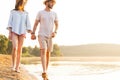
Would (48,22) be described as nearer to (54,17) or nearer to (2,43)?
(54,17)

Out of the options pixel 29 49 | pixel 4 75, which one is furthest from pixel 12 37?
pixel 29 49

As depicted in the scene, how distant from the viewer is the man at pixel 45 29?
11.9 meters

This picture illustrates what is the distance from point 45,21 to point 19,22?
673 millimetres

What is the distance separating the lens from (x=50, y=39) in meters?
12.0

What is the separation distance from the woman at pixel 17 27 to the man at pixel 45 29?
276 mm

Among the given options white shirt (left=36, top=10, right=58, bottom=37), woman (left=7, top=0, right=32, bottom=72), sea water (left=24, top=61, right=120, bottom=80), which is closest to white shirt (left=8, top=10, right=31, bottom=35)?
woman (left=7, top=0, right=32, bottom=72)

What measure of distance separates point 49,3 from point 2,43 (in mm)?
43569

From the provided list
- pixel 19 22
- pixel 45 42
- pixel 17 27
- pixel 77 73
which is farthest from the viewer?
pixel 77 73

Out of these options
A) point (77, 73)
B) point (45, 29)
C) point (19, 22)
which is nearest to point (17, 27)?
point (19, 22)

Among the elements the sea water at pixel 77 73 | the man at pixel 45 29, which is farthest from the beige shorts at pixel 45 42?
the sea water at pixel 77 73

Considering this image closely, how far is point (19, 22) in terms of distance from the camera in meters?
11.8

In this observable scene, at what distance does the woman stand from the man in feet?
0.91

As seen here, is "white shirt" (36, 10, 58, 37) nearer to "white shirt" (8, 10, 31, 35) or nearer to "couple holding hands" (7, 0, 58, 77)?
"couple holding hands" (7, 0, 58, 77)

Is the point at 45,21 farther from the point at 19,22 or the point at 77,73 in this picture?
the point at 77,73
